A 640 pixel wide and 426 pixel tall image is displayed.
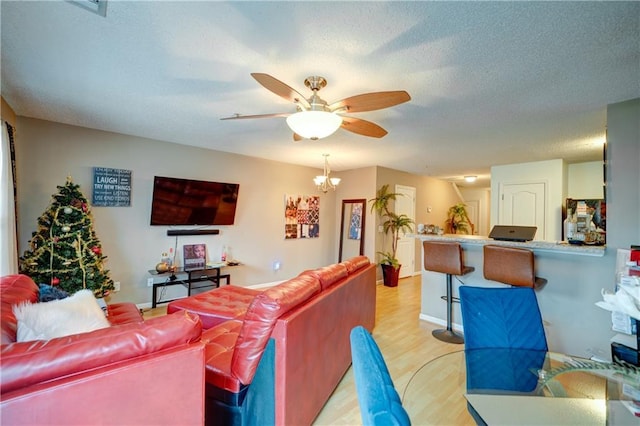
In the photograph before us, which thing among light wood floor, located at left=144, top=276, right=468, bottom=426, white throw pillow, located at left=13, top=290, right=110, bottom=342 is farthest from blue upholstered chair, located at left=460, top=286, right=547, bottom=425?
white throw pillow, located at left=13, top=290, right=110, bottom=342

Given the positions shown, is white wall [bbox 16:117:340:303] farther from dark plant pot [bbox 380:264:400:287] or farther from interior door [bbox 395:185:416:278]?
interior door [bbox 395:185:416:278]

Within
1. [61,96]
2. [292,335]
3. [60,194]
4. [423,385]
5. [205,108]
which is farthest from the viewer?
[60,194]

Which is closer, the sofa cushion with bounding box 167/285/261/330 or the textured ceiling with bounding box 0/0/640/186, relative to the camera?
the textured ceiling with bounding box 0/0/640/186

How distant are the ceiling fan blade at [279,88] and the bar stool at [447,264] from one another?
2217mm

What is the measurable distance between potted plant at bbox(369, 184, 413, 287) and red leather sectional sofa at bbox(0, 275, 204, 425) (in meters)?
4.33

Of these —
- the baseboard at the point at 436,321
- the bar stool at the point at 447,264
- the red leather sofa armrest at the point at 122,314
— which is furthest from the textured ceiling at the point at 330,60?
the baseboard at the point at 436,321

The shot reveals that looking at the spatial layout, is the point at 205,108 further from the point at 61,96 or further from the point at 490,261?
the point at 490,261

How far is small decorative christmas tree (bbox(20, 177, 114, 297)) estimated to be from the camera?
2.72 metres

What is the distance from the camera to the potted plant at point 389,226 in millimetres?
5121

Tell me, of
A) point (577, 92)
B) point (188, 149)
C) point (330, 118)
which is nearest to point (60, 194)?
point (188, 149)

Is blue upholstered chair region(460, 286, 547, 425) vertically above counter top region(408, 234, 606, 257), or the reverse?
counter top region(408, 234, 606, 257)

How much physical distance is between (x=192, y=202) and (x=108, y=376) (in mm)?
3339

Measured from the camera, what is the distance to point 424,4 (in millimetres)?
1315

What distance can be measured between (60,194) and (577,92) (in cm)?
493
